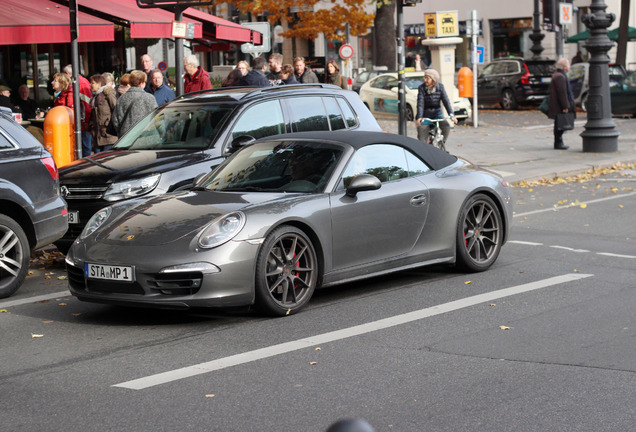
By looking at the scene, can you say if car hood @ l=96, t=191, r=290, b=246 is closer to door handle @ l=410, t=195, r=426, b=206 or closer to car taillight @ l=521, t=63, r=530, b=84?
door handle @ l=410, t=195, r=426, b=206

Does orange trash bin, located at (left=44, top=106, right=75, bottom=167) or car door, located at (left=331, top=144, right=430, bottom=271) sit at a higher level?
orange trash bin, located at (left=44, top=106, right=75, bottom=167)

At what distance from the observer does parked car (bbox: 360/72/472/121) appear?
29.9 metres

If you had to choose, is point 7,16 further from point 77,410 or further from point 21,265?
point 77,410

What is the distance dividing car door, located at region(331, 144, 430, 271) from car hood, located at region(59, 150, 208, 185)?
2.52 m

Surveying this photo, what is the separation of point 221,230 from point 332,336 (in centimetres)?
109

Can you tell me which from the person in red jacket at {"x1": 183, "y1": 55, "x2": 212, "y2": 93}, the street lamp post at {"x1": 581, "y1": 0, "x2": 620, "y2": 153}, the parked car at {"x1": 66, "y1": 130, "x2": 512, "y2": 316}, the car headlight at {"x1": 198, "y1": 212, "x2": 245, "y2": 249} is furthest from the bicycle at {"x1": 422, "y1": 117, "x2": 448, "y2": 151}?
the car headlight at {"x1": 198, "y1": 212, "x2": 245, "y2": 249}

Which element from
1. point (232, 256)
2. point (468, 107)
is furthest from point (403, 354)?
point (468, 107)

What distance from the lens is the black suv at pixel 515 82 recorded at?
35781 mm

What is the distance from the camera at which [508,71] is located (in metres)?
36.5

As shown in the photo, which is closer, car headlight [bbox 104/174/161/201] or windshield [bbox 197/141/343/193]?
windshield [bbox 197/141/343/193]

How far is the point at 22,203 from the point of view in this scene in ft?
28.8

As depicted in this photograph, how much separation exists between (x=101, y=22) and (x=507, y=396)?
45.5 ft

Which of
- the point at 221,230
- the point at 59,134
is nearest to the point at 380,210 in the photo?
the point at 221,230

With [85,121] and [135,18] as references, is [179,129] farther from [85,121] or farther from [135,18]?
[135,18]
